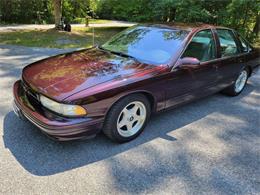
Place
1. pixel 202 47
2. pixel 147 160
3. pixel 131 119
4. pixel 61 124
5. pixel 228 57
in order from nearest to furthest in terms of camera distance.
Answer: pixel 61 124 < pixel 147 160 < pixel 131 119 < pixel 202 47 < pixel 228 57

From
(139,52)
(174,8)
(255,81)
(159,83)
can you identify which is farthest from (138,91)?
(174,8)

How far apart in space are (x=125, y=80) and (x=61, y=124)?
0.87 metres

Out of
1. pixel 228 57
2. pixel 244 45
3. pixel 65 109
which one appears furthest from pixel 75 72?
pixel 244 45

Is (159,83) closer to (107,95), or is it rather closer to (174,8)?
(107,95)

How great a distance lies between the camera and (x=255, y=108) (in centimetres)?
450

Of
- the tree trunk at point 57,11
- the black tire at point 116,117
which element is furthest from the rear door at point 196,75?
the tree trunk at point 57,11

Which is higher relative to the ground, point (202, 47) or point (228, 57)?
point (202, 47)

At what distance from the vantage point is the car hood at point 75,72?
2738 mm

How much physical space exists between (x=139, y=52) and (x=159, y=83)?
620 mm

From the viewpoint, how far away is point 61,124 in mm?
2592

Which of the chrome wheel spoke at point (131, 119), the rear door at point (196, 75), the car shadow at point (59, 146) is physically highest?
the rear door at point (196, 75)

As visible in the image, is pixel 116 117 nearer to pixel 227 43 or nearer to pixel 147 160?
pixel 147 160

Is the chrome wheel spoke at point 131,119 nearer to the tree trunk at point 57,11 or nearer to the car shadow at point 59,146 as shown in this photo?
the car shadow at point 59,146

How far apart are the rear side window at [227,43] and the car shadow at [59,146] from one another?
141 cm
